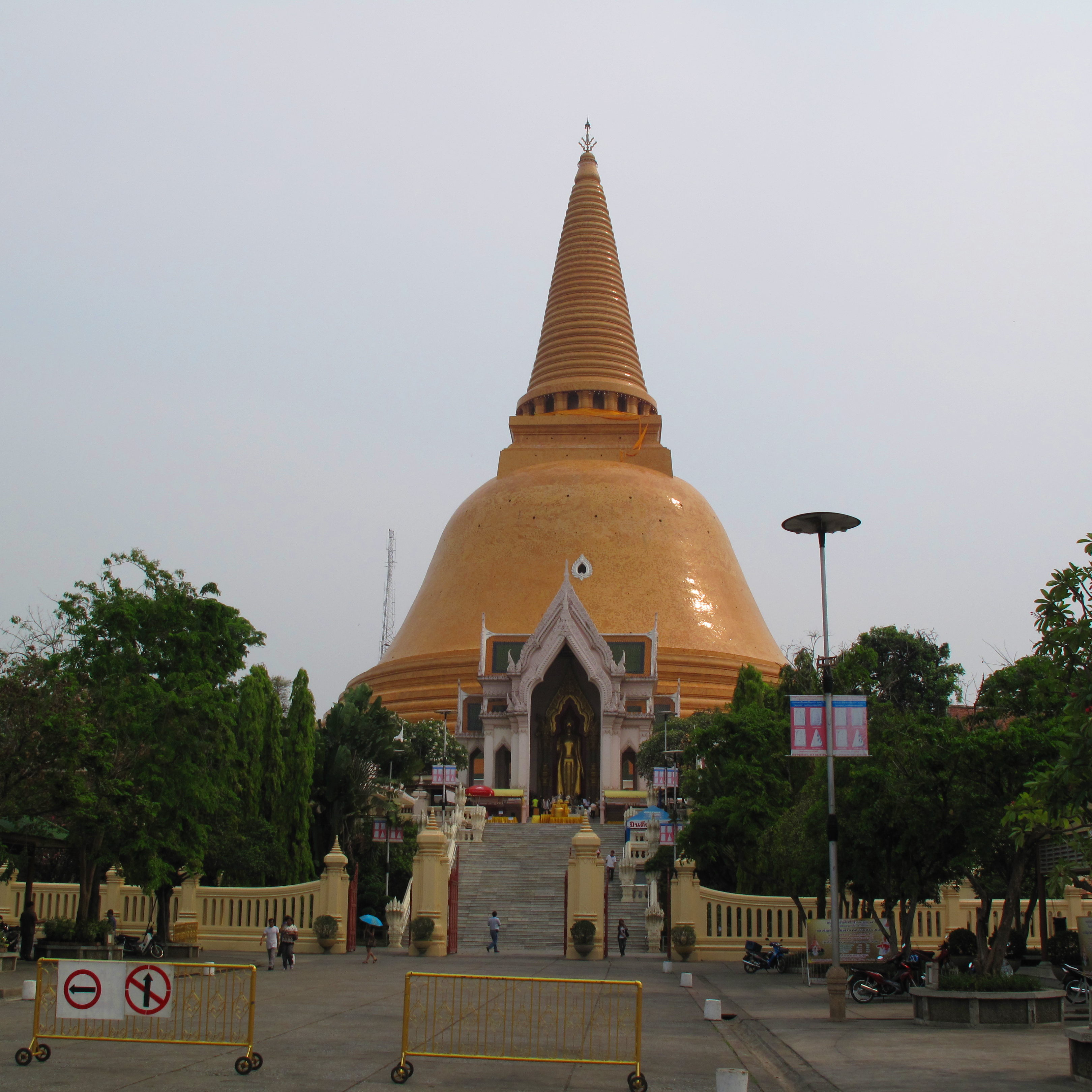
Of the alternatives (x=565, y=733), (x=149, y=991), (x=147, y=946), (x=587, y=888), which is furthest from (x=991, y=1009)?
(x=565, y=733)

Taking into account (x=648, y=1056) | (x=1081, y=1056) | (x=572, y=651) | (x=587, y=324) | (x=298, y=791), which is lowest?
(x=648, y=1056)

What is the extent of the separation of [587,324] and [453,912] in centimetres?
3782

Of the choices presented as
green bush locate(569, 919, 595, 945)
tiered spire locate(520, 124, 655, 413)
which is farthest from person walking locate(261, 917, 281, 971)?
tiered spire locate(520, 124, 655, 413)

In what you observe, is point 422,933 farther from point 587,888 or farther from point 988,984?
point 988,984

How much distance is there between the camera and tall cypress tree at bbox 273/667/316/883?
104 ft

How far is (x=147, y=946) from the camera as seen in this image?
24234mm

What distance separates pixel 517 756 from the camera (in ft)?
153

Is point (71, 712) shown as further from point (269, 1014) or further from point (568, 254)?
point (568, 254)

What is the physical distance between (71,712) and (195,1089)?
11.7m

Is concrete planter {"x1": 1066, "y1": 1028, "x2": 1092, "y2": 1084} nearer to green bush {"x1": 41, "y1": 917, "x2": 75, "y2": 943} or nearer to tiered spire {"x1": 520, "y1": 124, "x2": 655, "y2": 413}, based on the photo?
green bush {"x1": 41, "y1": 917, "x2": 75, "y2": 943}

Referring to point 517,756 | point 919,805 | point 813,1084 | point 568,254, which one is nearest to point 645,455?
point 568,254

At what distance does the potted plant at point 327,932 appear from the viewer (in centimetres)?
2766

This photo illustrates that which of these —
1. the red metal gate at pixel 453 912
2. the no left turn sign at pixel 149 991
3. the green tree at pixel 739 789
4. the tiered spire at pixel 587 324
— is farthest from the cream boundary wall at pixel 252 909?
the tiered spire at pixel 587 324

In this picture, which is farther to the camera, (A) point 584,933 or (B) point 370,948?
(A) point 584,933
